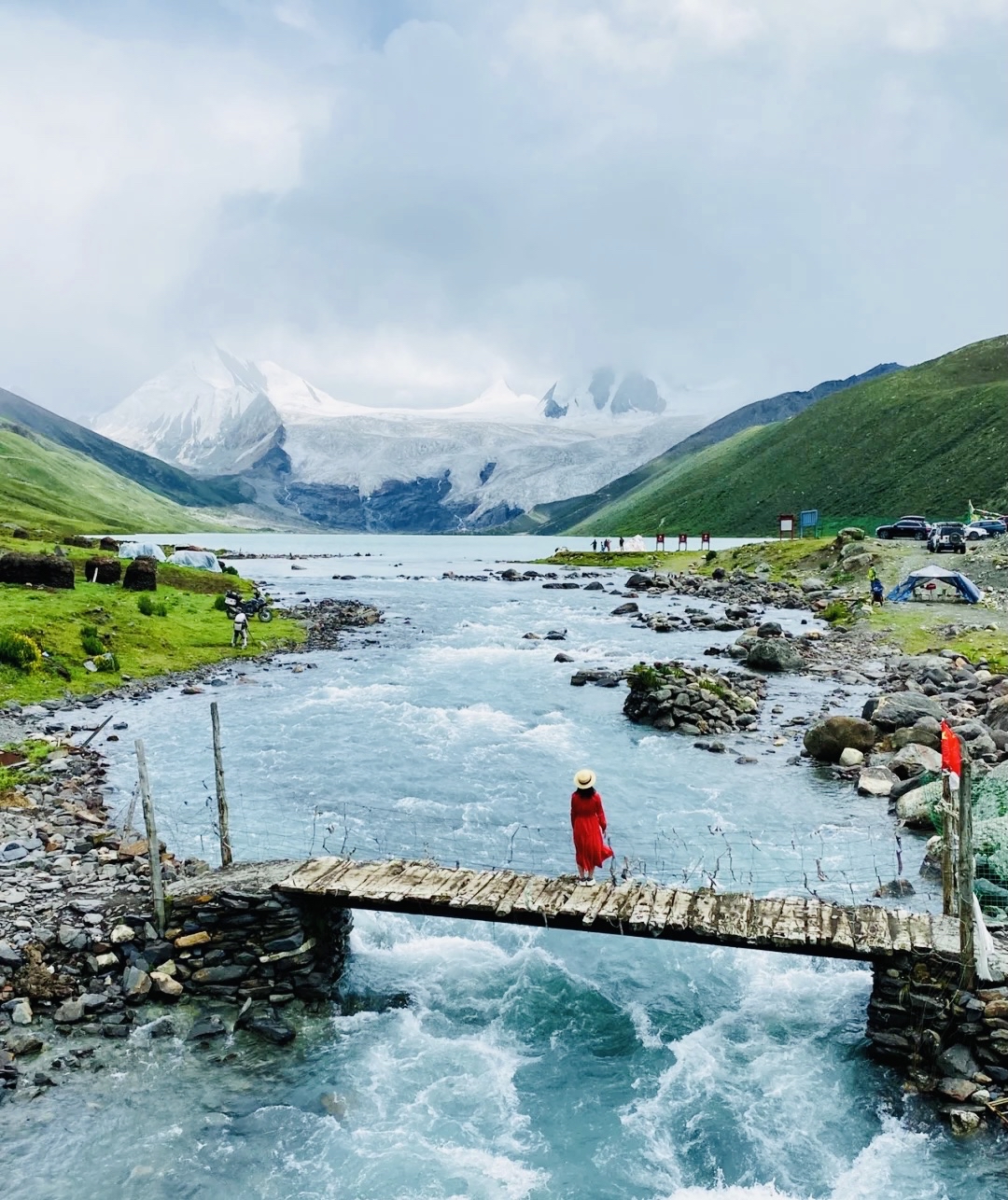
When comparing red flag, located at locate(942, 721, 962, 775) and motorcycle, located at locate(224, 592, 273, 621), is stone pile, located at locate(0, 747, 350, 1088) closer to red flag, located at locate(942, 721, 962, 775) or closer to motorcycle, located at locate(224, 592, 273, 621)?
red flag, located at locate(942, 721, 962, 775)

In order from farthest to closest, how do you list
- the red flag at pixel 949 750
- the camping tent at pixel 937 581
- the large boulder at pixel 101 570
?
the camping tent at pixel 937 581 → the large boulder at pixel 101 570 → the red flag at pixel 949 750

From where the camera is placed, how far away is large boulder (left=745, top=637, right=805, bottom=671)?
45062mm

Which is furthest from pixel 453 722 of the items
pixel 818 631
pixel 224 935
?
pixel 818 631

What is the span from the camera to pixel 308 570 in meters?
135

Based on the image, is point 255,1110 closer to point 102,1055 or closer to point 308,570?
point 102,1055

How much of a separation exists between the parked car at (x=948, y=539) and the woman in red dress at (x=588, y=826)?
66204 millimetres

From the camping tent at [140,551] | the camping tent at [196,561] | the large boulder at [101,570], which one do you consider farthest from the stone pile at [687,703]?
the camping tent at [140,551]

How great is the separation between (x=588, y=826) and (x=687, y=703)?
18586 mm

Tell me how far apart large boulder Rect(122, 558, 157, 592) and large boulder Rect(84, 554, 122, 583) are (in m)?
0.82

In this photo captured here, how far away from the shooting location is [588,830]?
1761 centimetres

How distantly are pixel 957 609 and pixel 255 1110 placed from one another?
2139 inches

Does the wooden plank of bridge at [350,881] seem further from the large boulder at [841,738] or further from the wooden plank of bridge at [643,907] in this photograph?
the large boulder at [841,738]

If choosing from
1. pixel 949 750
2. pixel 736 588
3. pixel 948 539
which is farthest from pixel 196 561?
pixel 949 750

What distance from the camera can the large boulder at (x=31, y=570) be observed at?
164 ft
